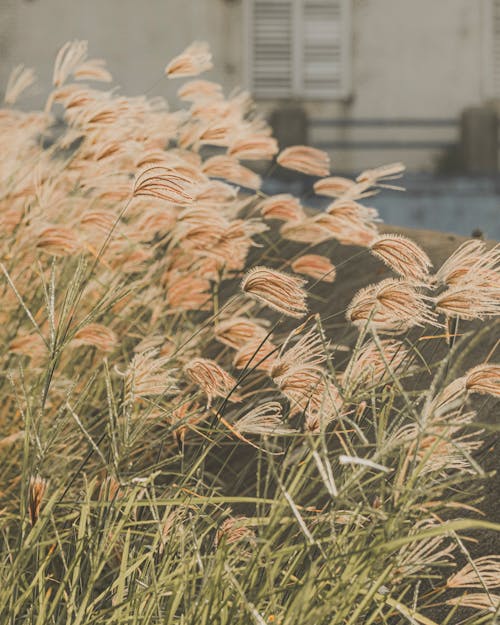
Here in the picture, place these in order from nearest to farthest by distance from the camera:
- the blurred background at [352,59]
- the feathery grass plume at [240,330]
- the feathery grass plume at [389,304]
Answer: the feathery grass plume at [389,304], the feathery grass plume at [240,330], the blurred background at [352,59]

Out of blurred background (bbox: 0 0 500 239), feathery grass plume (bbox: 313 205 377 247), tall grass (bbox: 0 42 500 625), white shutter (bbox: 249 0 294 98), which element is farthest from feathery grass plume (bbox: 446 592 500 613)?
white shutter (bbox: 249 0 294 98)

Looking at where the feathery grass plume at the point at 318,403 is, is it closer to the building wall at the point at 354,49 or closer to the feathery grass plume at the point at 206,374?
the feathery grass plume at the point at 206,374

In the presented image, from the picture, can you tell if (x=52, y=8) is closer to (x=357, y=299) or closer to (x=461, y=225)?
(x=461, y=225)

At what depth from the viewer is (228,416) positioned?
8.11ft

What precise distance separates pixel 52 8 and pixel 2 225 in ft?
32.4

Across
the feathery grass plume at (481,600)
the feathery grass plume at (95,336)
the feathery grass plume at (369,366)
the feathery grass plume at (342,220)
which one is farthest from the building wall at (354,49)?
the feathery grass plume at (481,600)

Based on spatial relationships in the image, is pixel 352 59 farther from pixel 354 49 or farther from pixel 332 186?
pixel 332 186

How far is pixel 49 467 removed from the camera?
2.43 metres

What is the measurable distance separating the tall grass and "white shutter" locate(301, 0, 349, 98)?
904cm

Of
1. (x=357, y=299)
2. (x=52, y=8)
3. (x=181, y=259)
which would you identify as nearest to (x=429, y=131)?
(x=52, y=8)

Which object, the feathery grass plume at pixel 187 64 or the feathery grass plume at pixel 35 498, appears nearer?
the feathery grass plume at pixel 35 498

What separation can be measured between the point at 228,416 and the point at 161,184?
82cm

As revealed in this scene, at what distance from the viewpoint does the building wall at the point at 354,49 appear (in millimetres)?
11875

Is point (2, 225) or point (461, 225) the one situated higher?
point (2, 225)
